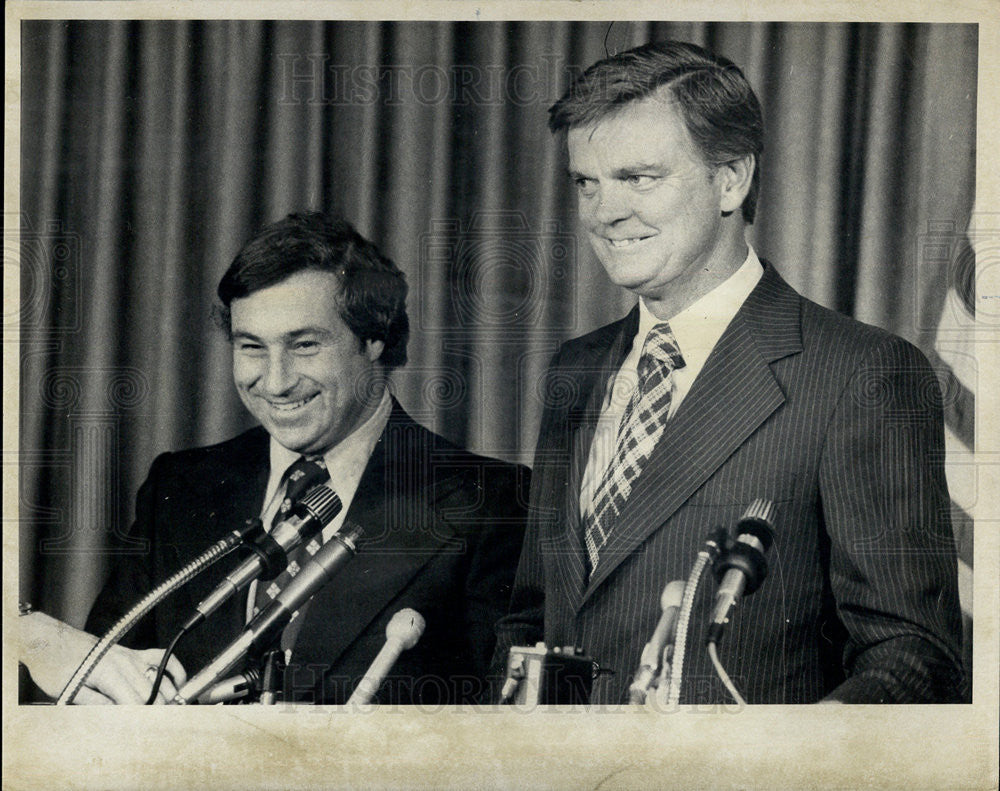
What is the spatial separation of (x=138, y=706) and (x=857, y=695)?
1.92 m

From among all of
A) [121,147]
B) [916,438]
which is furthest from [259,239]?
[916,438]

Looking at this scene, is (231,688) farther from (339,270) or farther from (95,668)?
(339,270)

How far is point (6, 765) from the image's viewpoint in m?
2.95

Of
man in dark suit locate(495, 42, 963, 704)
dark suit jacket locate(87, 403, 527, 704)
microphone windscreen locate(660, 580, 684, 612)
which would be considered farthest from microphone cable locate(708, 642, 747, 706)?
dark suit jacket locate(87, 403, 527, 704)

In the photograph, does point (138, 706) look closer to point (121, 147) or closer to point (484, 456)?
point (484, 456)

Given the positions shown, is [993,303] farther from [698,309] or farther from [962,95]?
[698,309]

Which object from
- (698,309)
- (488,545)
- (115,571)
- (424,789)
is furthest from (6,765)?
(698,309)

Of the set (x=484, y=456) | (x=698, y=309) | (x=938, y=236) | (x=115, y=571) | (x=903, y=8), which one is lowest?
(x=115, y=571)

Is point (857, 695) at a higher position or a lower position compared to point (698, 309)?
lower

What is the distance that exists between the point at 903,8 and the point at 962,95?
0.29 m

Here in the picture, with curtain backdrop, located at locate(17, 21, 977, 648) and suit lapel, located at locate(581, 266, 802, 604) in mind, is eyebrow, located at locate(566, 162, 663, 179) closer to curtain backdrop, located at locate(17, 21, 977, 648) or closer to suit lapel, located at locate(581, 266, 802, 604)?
curtain backdrop, located at locate(17, 21, 977, 648)

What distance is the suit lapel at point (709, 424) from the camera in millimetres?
2783

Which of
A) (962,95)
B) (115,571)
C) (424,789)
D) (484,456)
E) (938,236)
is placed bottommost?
(424,789)

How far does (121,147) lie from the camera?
2967 mm
